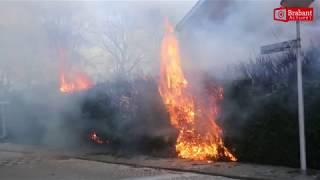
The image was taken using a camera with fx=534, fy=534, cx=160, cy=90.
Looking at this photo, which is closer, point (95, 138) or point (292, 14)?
point (292, 14)

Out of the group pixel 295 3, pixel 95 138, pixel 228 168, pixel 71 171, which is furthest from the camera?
pixel 95 138

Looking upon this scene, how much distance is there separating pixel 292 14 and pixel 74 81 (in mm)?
5938

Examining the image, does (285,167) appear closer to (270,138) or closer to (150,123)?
(270,138)

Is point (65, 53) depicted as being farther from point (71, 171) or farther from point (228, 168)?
point (228, 168)

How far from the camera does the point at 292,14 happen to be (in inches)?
275

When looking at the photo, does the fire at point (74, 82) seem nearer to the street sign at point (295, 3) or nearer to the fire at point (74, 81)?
the fire at point (74, 81)

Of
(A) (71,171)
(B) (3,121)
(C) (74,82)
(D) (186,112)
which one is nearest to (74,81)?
(C) (74,82)

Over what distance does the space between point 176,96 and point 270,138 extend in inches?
81.2

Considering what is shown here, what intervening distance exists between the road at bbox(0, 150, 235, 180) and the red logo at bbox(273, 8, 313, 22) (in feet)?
7.34

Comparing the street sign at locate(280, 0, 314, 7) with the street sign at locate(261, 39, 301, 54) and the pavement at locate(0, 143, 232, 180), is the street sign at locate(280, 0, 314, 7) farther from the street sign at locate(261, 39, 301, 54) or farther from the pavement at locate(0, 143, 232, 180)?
the pavement at locate(0, 143, 232, 180)

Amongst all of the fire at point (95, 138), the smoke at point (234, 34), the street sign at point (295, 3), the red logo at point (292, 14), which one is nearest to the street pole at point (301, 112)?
the red logo at point (292, 14)

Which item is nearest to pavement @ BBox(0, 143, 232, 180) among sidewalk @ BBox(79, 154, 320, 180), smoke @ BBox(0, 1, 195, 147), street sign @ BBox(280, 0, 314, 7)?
sidewalk @ BBox(79, 154, 320, 180)

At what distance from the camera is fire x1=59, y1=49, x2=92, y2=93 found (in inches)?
452

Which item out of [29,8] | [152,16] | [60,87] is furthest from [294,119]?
[60,87]
